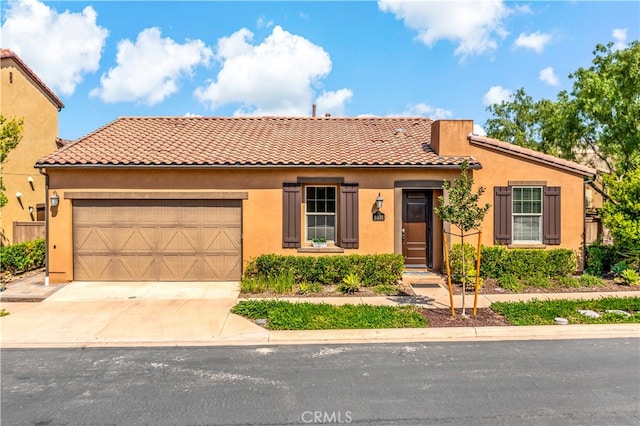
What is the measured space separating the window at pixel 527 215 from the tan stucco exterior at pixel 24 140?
1599cm

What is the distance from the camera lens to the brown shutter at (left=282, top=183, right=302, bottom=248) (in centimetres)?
1179

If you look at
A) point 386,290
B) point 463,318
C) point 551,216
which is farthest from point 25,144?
point 551,216

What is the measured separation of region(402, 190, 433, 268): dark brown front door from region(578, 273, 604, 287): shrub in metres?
3.90

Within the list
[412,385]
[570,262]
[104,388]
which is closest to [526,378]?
[412,385]

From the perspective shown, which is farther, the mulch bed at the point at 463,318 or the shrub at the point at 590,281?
the shrub at the point at 590,281

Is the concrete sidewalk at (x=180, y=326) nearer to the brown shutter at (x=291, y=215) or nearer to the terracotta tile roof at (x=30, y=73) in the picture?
the brown shutter at (x=291, y=215)

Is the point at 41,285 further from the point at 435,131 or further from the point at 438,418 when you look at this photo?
the point at 435,131

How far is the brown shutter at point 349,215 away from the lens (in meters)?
11.9

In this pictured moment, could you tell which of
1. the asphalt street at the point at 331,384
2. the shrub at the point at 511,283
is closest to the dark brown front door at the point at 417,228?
the shrub at the point at 511,283

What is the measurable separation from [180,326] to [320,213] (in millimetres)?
5366

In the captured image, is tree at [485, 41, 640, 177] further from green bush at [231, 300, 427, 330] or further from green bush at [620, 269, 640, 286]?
green bush at [231, 300, 427, 330]

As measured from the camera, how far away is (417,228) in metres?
12.6

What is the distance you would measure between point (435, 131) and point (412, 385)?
885 centimetres

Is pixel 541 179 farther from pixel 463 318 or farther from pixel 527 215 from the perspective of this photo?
pixel 463 318
